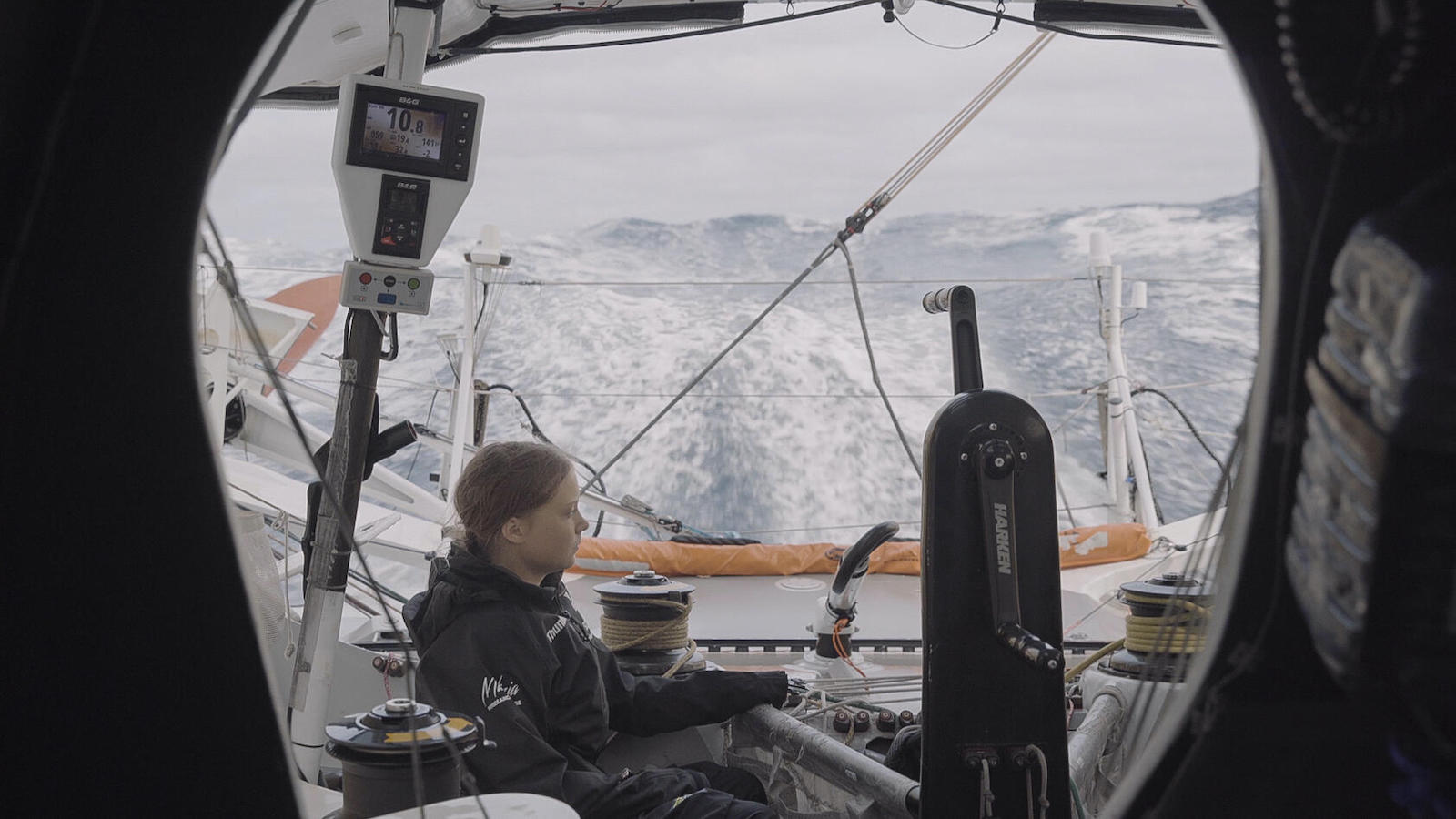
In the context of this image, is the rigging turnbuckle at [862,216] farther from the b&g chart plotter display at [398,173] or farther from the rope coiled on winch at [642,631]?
the rope coiled on winch at [642,631]

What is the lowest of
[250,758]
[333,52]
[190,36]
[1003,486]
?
[250,758]

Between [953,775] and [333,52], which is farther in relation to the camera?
[333,52]

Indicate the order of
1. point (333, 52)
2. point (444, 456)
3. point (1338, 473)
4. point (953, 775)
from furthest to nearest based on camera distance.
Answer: point (444, 456)
point (333, 52)
point (953, 775)
point (1338, 473)

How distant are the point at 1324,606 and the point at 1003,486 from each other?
832 millimetres

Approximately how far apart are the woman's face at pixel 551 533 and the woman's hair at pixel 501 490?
14 mm

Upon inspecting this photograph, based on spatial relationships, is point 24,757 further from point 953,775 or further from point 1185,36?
point 1185,36

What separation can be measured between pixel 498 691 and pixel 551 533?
311 millimetres

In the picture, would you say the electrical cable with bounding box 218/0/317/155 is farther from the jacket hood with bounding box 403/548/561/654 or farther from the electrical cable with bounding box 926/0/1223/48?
the electrical cable with bounding box 926/0/1223/48

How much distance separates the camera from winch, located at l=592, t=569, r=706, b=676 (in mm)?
2414

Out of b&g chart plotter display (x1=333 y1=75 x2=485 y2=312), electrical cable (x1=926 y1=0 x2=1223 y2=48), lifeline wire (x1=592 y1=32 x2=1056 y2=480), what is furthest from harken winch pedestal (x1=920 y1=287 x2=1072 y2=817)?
lifeline wire (x1=592 y1=32 x2=1056 y2=480)

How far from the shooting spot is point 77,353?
0.79m

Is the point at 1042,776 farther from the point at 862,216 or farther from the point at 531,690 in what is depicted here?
the point at 862,216

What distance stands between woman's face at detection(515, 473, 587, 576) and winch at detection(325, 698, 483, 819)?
2.32ft

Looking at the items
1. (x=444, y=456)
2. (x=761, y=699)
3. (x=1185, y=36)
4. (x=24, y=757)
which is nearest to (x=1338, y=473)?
(x=24, y=757)
